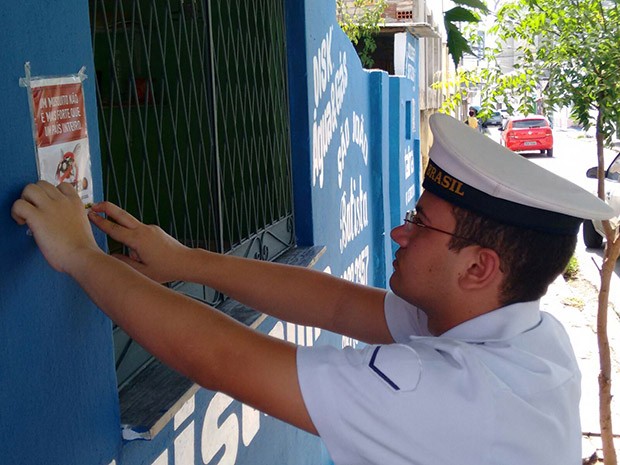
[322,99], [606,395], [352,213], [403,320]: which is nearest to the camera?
[403,320]

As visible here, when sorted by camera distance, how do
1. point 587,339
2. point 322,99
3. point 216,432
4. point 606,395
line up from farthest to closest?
point 587,339 < point 606,395 < point 322,99 < point 216,432

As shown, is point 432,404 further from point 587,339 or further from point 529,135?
point 529,135

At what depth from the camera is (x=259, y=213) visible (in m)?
3.59

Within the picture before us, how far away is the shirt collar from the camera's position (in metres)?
1.73

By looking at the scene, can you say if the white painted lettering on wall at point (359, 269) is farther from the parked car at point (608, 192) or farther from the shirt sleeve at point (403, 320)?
the parked car at point (608, 192)

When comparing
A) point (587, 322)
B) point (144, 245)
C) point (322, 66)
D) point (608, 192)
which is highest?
point (322, 66)

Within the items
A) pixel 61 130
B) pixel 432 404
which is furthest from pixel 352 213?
pixel 432 404

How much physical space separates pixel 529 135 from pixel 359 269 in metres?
22.4

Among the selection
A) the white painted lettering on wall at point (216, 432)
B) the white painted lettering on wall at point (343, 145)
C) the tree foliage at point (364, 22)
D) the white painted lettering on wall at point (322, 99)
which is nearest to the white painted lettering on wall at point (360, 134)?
the white painted lettering on wall at point (343, 145)

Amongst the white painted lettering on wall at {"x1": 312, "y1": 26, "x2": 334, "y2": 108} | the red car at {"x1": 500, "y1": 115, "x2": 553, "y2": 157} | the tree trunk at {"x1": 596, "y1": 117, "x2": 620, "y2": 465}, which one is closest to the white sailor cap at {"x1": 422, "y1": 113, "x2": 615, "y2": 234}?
the white painted lettering on wall at {"x1": 312, "y1": 26, "x2": 334, "y2": 108}

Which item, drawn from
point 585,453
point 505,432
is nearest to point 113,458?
point 505,432

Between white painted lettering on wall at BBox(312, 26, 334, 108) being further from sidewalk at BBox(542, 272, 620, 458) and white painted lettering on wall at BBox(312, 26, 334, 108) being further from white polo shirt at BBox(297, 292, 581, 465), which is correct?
sidewalk at BBox(542, 272, 620, 458)

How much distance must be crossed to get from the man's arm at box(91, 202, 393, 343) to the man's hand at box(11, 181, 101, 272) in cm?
34

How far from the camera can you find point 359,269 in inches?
210
